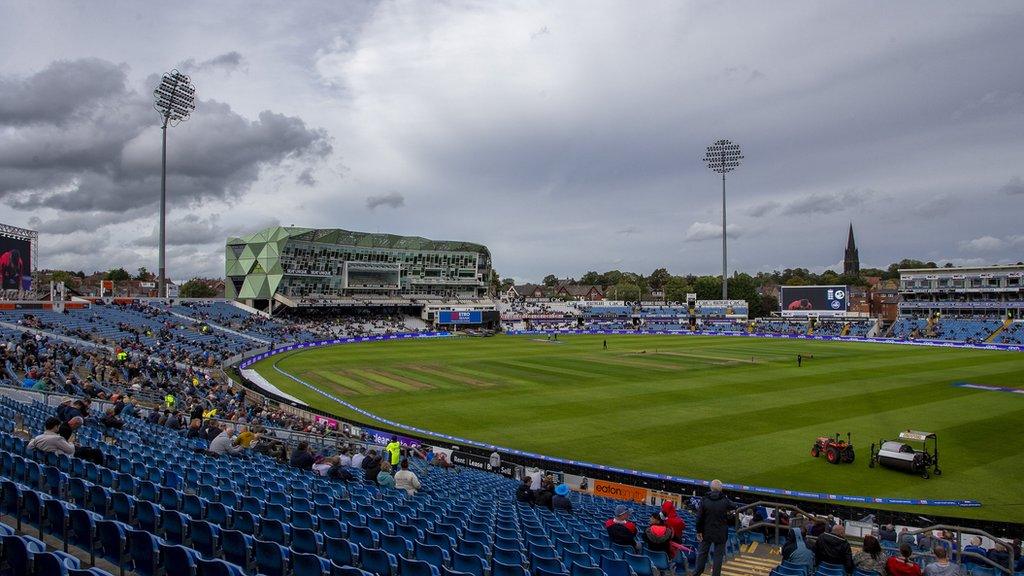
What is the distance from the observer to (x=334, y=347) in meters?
74.9

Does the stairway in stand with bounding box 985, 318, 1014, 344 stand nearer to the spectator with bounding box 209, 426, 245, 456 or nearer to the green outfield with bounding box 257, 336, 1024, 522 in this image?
the green outfield with bounding box 257, 336, 1024, 522

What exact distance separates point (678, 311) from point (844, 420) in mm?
97623

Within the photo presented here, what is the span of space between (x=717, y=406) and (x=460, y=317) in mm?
71726

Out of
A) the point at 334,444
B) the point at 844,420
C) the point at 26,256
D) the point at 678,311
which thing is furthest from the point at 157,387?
the point at 678,311

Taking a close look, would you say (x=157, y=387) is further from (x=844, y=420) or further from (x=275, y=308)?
(x=275, y=308)

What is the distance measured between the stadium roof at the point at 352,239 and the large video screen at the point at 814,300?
5688 centimetres

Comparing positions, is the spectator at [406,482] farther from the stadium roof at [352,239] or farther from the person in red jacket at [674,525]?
the stadium roof at [352,239]

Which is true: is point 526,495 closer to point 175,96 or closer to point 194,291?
point 175,96

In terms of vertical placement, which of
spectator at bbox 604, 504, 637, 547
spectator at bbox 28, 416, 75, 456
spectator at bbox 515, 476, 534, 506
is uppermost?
spectator at bbox 28, 416, 75, 456

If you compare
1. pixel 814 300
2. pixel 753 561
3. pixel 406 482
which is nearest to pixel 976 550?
pixel 753 561

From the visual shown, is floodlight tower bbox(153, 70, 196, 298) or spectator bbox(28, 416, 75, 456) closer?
spectator bbox(28, 416, 75, 456)

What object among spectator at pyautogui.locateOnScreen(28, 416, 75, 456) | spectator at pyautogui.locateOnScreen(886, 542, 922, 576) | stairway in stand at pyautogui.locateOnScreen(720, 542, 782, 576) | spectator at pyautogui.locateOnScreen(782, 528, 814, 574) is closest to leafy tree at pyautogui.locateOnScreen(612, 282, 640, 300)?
stairway in stand at pyautogui.locateOnScreen(720, 542, 782, 576)

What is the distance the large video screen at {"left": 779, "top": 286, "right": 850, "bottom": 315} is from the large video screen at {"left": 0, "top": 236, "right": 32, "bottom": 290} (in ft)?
→ 337

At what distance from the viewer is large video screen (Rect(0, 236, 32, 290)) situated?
148 ft
